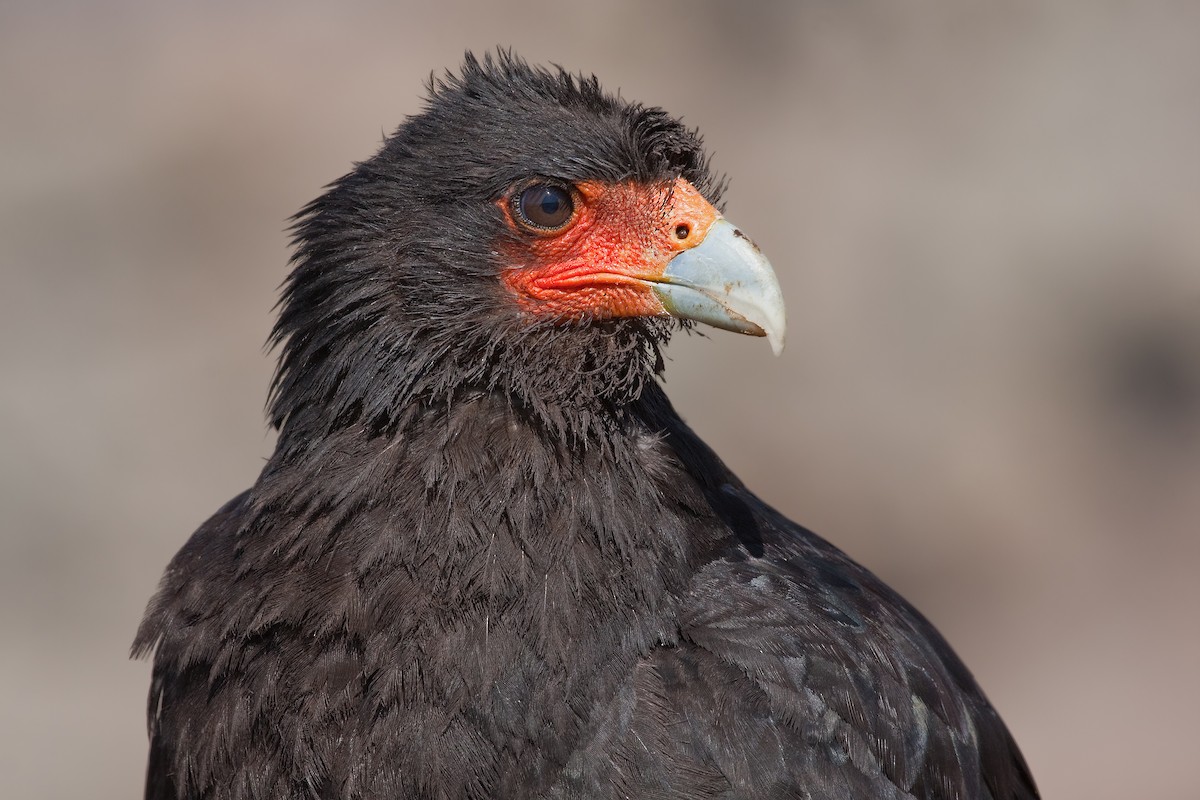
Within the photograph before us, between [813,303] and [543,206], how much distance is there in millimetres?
7673

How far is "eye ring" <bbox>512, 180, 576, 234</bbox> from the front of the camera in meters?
3.79

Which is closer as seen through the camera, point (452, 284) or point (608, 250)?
point (452, 284)

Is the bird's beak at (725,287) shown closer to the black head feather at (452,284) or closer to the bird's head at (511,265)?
the bird's head at (511,265)

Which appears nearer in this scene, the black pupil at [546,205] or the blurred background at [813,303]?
the black pupil at [546,205]

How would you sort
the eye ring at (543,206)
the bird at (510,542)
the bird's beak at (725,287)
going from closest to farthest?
the bird at (510,542), the bird's beak at (725,287), the eye ring at (543,206)

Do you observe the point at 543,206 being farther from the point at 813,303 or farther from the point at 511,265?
the point at 813,303

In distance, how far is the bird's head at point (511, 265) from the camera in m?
3.71

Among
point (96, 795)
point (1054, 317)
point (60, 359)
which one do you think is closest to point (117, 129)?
point (60, 359)

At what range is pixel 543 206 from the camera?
381 centimetres

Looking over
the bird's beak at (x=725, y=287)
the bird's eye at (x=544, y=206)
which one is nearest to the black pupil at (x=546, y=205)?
the bird's eye at (x=544, y=206)

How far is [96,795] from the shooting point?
9.29 metres

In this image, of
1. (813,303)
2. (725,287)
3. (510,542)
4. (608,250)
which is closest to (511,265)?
(608,250)

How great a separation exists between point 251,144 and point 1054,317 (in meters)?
7.11

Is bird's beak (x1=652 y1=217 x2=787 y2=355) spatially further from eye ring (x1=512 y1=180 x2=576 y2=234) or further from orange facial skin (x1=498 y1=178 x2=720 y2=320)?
eye ring (x1=512 y1=180 x2=576 y2=234)
